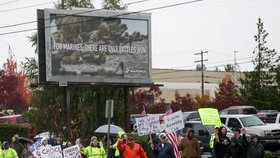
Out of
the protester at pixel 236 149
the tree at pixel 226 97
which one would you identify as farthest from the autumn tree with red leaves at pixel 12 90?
the protester at pixel 236 149

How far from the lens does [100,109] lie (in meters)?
40.8

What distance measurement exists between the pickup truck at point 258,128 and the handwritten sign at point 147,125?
7.41m

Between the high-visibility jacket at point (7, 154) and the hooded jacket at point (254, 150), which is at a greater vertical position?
the hooded jacket at point (254, 150)

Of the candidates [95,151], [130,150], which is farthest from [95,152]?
[130,150]

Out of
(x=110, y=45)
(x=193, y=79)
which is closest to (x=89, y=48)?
(x=110, y=45)

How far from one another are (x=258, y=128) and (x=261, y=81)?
21.0 m

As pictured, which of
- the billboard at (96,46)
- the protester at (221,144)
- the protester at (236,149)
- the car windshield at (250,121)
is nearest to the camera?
the protester at (236,149)

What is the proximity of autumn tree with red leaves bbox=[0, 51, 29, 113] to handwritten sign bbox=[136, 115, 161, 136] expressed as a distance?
50205 millimetres

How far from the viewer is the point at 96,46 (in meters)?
34.3

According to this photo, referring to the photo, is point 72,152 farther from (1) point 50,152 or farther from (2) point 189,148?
(2) point 189,148

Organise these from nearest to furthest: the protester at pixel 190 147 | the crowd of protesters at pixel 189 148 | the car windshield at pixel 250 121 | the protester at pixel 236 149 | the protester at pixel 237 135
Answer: the crowd of protesters at pixel 189 148 < the protester at pixel 236 149 < the protester at pixel 237 135 < the protester at pixel 190 147 < the car windshield at pixel 250 121

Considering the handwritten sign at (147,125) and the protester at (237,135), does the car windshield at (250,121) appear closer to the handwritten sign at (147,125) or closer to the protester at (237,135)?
the handwritten sign at (147,125)

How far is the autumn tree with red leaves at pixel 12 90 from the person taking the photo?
70938 mm

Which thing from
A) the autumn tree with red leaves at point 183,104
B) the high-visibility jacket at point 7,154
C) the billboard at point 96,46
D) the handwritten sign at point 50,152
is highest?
the billboard at point 96,46
